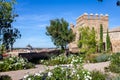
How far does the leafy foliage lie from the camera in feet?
139

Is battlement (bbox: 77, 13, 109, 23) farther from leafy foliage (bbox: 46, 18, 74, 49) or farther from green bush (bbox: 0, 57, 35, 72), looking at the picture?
green bush (bbox: 0, 57, 35, 72)

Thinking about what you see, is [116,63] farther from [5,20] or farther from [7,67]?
[5,20]

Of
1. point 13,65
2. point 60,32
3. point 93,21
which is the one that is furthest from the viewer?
point 93,21

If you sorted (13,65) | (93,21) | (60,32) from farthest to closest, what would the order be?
1. (93,21)
2. (60,32)
3. (13,65)

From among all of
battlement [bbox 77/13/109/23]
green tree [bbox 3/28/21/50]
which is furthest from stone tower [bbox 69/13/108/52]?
green tree [bbox 3/28/21/50]

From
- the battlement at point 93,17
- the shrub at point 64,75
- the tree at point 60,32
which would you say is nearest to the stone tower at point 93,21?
the battlement at point 93,17

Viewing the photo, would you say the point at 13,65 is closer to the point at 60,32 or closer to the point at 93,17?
the point at 60,32

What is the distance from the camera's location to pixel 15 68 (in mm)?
21922

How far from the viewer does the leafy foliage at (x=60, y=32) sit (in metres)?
42.3

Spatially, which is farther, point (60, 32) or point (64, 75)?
point (60, 32)

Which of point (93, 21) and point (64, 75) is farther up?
point (93, 21)

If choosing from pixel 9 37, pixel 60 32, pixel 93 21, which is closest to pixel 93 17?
pixel 93 21

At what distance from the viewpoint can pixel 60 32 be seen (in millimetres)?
42281

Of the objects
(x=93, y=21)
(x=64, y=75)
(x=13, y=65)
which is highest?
(x=93, y=21)
